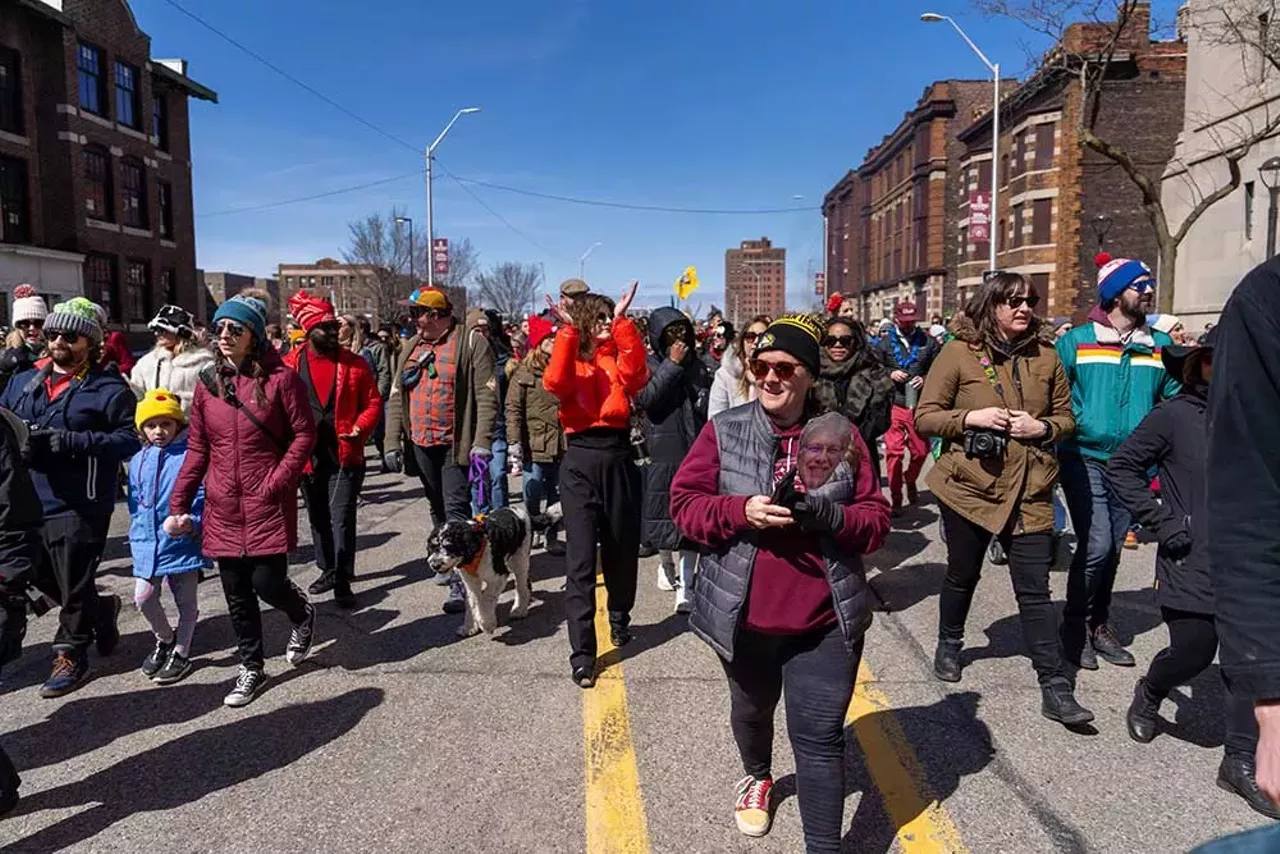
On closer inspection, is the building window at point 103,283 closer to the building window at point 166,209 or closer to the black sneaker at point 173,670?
the building window at point 166,209

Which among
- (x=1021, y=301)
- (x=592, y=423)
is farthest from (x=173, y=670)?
(x=1021, y=301)

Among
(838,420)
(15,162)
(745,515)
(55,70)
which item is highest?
(55,70)

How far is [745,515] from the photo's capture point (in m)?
2.60

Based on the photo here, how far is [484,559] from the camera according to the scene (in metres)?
5.16

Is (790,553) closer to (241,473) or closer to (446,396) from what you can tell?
(241,473)

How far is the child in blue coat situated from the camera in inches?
177

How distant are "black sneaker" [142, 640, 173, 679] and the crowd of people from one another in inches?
1.0

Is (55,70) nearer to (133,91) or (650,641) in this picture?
(133,91)

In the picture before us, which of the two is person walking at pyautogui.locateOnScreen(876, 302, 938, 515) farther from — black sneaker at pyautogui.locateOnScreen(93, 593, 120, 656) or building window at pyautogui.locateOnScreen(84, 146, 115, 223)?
building window at pyautogui.locateOnScreen(84, 146, 115, 223)

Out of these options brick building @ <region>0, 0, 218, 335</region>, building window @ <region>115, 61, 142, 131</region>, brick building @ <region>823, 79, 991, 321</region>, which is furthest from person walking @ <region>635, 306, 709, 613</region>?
brick building @ <region>823, 79, 991, 321</region>

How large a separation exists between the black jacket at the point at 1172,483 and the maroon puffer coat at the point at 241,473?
407cm

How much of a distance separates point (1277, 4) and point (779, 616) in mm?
19244

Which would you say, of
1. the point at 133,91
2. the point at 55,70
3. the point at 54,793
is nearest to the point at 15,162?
the point at 55,70

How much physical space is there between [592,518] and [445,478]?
1.67m
